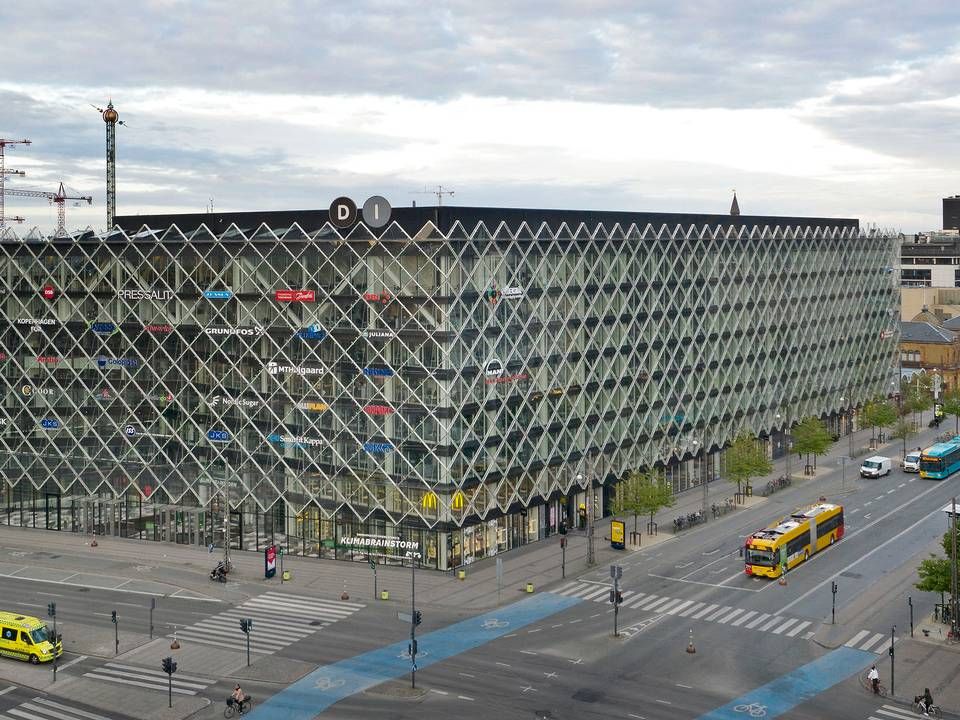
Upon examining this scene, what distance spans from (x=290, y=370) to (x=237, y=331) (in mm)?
5908

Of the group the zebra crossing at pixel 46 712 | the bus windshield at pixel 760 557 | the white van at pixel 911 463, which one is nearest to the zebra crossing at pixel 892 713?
the bus windshield at pixel 760 557

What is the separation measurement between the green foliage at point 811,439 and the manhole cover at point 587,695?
215 ft

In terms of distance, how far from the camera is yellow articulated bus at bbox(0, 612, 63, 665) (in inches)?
2502

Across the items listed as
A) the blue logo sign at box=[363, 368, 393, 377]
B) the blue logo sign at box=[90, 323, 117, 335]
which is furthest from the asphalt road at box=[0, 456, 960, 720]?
the blue logo sign at box=[90, 323, 117, 335]

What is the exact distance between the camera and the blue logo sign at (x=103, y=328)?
308ft

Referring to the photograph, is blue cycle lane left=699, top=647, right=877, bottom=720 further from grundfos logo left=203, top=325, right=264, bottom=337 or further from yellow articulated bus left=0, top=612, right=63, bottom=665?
grundfos logo left=203, top=325, right=264, bottom=337

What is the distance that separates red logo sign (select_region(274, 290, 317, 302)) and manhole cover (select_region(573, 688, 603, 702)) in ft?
129

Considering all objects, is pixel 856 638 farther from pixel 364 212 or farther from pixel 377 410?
pixel 364 212

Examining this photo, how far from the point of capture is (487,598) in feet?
247

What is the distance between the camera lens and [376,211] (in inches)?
3211

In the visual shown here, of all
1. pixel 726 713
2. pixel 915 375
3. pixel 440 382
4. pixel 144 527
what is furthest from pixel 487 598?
pixel 915 375

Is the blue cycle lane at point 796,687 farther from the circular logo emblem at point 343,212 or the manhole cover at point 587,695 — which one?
the circular logo emblem at point 343,212

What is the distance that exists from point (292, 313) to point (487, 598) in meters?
27.6

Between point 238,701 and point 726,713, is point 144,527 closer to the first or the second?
point 238,701
